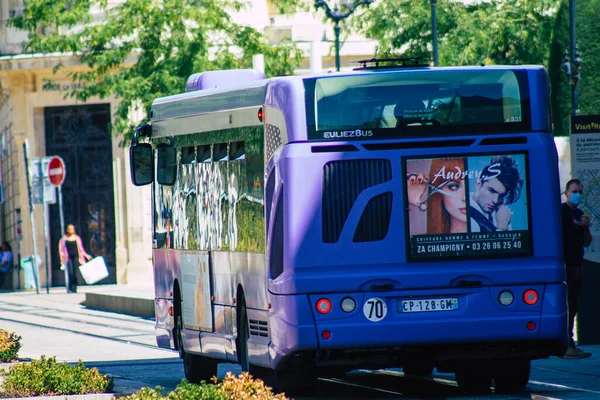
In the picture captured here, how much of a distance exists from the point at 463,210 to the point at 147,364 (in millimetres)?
6880

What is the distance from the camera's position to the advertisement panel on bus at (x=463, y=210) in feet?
37.7

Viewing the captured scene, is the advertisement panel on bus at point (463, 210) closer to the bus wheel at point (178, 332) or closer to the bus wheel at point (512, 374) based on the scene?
the bus wheel at point (512, 374)

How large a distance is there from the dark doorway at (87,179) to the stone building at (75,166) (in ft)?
0.08

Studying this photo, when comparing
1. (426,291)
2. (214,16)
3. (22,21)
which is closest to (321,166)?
(426,291)

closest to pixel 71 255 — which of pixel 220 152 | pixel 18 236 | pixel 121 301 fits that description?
pixel 18 236

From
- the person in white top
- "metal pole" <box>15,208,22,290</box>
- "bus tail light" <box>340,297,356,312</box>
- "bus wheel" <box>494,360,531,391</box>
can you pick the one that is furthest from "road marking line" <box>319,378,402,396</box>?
"metal pole" <box>15,208,22,290</box>

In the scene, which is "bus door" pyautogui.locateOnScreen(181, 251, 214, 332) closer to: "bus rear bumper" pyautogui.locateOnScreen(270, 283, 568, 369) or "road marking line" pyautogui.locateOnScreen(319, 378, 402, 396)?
"road marking line" pyautogui.locateOnScreen(319, 378, 402, 396)

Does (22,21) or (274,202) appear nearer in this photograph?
(274,202)

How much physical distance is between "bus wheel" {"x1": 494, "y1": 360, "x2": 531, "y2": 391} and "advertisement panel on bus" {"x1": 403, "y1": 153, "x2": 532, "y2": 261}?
1582mm

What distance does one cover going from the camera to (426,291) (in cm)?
1147

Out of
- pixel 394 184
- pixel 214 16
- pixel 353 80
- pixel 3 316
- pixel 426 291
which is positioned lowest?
pixel 3 316

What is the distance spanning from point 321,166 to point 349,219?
0.44 m

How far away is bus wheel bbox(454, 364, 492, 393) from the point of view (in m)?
13.1

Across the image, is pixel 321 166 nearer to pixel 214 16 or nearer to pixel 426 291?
pixel 426 291
